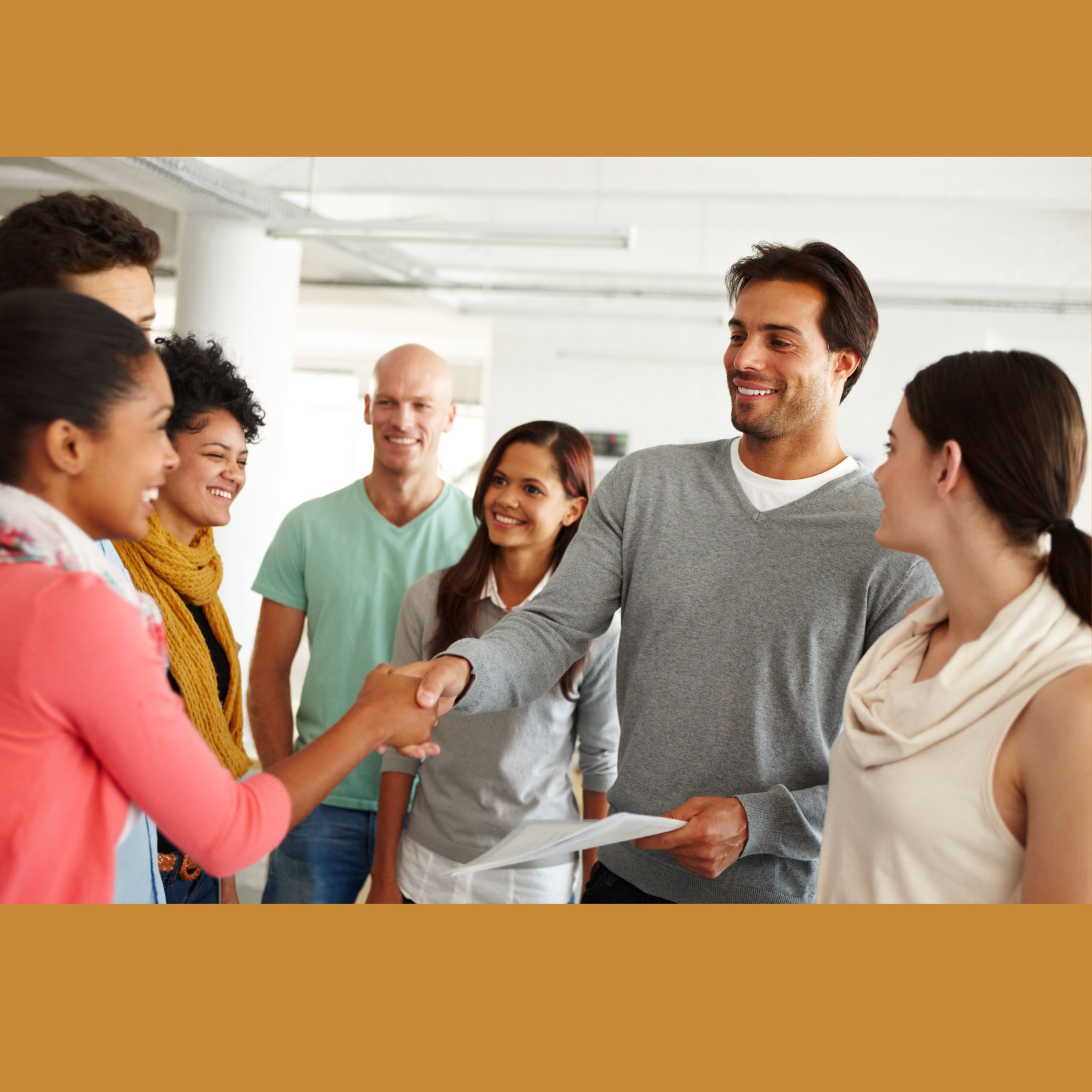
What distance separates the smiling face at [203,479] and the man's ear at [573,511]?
0.71 meters

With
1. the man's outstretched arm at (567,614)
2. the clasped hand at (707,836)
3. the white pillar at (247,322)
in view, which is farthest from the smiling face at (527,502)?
the white pillar at (247,322)

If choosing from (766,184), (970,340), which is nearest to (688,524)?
(766,184)

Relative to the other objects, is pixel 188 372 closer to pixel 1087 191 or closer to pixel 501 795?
pixel 501 795

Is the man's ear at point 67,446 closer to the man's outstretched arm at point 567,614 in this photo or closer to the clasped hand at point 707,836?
the man's outstretched arm at point 567,614

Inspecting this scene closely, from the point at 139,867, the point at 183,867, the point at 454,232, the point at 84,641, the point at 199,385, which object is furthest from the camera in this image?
the point at 454,232

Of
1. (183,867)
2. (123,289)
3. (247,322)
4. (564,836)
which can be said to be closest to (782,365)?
(564,836)

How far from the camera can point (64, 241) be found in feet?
4.70

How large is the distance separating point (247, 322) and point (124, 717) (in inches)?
246

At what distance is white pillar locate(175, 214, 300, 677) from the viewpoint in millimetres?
6699

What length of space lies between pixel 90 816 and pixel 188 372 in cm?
127

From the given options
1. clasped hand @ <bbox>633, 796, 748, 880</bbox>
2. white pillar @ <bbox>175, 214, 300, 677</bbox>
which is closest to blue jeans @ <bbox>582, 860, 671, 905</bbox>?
clasped hand @ <bbox>633, 796, 748, 880</bbox>

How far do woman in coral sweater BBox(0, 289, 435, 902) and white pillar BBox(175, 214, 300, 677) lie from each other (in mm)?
5628

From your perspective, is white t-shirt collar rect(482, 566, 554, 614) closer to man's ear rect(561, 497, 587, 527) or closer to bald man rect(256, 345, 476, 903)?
man's ear rect(561, 497, 587, 527)

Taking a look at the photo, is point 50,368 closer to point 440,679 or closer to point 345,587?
point 440,679
